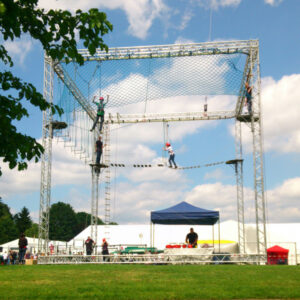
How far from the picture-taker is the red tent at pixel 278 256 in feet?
66.9

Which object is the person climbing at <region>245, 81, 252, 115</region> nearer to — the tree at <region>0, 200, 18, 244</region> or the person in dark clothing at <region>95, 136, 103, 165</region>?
the person in dark clothing at <region>95, 136, 103, 165</region>

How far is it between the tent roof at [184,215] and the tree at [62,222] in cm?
9092

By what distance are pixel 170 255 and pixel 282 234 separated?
12169 mm

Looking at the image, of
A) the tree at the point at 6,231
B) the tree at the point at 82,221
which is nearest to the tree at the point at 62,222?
the tree at the point at 82,221

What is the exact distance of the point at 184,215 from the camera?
734 inches

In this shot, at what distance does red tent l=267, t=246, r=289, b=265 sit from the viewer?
20.4 metres

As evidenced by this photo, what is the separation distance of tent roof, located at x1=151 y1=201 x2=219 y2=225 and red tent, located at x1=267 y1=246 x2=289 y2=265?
4079 millimetres

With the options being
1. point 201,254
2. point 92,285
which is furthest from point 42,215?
point 92,285

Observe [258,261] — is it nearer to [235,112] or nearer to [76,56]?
[235,112]

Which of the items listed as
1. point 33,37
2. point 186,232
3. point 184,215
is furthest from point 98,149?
point 33,37

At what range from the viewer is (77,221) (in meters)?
116

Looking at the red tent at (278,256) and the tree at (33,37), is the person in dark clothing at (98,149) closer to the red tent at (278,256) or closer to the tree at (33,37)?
the red tent at (278,256)

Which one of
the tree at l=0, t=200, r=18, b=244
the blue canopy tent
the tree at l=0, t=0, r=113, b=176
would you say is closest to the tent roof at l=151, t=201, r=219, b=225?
the blue canopy tent

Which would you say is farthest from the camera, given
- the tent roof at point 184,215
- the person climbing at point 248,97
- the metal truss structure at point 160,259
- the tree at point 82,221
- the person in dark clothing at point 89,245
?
the tree at point 82,221
